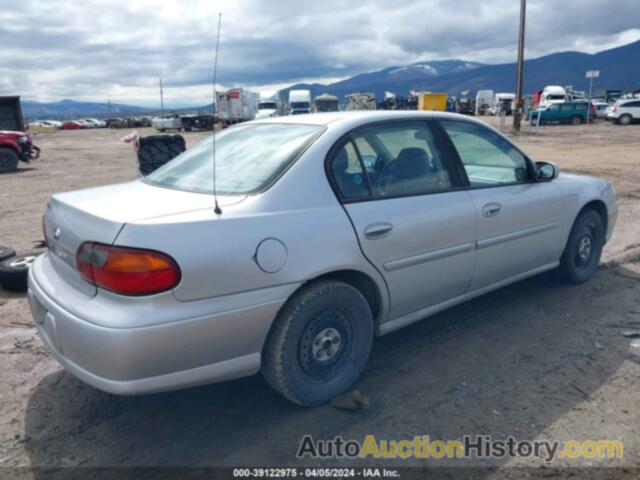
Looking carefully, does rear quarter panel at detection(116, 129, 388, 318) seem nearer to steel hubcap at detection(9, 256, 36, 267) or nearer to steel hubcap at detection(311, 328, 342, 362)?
steel hubcap at detection(311, 328, 342, 362)

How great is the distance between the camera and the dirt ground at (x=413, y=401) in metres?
2.73

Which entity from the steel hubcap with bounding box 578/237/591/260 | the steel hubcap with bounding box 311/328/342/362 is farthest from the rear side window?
the steel hubcap with bounding box 578/237/591/260

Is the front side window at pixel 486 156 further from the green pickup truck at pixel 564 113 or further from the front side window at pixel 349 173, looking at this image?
the green pickup truck at pixel 564 113

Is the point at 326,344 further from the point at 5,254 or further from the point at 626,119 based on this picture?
the point at 626,119

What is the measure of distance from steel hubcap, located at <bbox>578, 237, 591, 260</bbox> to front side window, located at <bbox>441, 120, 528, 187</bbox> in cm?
104

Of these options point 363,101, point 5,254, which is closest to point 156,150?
point 5,254

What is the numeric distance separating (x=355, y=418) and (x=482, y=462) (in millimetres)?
697

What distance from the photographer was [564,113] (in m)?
35.0

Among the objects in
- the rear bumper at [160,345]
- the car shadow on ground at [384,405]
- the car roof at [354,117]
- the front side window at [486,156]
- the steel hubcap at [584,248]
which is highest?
the car roof at [354,117]

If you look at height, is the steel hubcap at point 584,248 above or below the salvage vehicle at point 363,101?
below

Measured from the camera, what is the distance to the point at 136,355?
2383 millimetres

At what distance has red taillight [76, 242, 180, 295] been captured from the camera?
2.40m

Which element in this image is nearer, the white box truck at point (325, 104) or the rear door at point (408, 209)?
the rear door at point (408, 209)

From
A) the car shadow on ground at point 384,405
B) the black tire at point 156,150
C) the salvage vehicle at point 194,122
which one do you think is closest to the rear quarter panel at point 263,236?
the car shadow on ground at point 384,405
